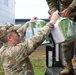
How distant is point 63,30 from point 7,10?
73.2ft

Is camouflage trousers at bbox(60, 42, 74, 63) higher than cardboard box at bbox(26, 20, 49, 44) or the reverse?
the reverse

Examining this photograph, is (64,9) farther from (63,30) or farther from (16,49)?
(16,49)

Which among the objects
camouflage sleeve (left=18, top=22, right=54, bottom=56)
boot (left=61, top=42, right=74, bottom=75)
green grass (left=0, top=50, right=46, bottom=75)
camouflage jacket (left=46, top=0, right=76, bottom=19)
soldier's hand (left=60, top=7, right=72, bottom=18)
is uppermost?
camouflage jacket (left=46, top=0, right=76, bottom=19)

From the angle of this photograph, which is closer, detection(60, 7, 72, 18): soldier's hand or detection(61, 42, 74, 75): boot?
detection(60, 7, 72, 18): soldier's hand

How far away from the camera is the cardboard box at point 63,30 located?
2.66 meters

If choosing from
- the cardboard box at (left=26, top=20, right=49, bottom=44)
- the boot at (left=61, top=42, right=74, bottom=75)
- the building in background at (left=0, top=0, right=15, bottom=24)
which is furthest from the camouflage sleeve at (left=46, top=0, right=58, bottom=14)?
the building in background at (left=0, top=0, right=15, bottom=24)

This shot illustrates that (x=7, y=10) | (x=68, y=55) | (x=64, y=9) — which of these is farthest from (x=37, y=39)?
(x=7, y=10)

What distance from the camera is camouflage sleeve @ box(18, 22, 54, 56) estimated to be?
2602 millimetres

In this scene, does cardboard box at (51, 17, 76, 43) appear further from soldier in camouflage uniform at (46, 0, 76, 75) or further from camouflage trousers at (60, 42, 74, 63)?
camouflage trousers at (60, 42, 74, 63)

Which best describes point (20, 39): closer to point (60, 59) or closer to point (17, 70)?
point (17, 70)

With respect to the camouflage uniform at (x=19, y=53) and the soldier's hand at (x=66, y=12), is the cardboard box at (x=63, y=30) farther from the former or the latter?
the soldier's hand at (x=66, y=12)

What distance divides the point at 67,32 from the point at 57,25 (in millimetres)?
140

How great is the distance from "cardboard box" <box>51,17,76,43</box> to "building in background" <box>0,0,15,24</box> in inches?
770

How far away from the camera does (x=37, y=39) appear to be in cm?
264
